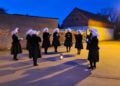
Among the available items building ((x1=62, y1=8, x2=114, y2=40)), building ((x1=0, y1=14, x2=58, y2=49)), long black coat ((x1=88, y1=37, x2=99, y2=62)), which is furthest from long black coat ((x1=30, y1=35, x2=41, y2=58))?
building ((x1=62, y1=8, x2=114, y2=40))

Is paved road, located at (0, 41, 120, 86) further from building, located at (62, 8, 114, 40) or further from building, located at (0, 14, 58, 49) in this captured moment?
Result: building, located at (62, 8, 114, 40)

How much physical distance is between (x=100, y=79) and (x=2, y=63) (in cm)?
590

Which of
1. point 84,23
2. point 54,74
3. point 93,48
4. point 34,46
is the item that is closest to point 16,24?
point 34,46

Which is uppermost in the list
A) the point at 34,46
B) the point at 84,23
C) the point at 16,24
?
the point at 84,23

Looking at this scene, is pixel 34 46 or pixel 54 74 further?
pixel 34 46

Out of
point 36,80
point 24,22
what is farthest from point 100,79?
point 24,22

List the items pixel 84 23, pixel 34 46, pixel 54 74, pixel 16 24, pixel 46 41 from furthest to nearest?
pixel 84 23 < pixel 16 24 < pixel 46 41 < pixel 34 46 < pixel 54 74

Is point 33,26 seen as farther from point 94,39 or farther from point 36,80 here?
point 36,80

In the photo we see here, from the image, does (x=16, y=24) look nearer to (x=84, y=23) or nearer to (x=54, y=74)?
(x=54, y=74)

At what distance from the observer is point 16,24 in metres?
26.5

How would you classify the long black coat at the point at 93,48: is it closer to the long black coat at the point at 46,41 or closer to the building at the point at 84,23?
the long black coat at the point at 46,41

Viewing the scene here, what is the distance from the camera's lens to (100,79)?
1271 cm

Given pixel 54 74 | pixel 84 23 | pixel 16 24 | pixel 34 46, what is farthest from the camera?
pixel 84 23

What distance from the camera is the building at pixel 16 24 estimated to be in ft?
78.3
